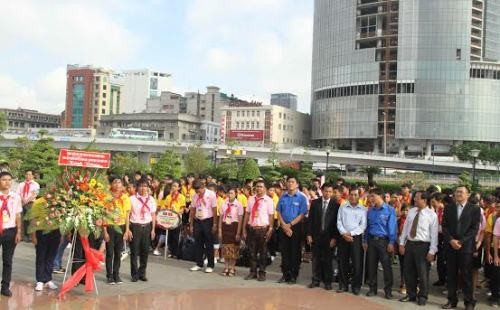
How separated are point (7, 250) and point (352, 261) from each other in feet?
19.5

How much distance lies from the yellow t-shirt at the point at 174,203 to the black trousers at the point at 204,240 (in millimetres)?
1553

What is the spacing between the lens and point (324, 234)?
10523 mm

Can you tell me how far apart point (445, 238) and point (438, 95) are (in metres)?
99.2

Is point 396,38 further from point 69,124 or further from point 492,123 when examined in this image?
point 69,124

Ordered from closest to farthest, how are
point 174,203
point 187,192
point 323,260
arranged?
point 323,260 → point 174,203 → point 187,192

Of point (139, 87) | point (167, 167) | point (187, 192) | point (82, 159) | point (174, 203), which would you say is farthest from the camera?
point (139, 87)

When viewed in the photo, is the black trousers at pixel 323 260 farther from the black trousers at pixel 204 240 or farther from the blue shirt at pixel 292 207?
the black trousers at pixel 204 240

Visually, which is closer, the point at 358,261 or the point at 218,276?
the point at 358,261

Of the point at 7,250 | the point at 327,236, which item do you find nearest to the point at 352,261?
the point at 327,236

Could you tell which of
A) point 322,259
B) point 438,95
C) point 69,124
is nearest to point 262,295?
point 322,259

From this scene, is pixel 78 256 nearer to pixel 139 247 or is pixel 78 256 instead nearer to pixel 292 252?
pixel 139 247

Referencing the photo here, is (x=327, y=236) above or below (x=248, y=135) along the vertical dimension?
below

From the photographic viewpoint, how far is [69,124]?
15338cm

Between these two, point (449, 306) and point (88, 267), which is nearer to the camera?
point (88, 267)
